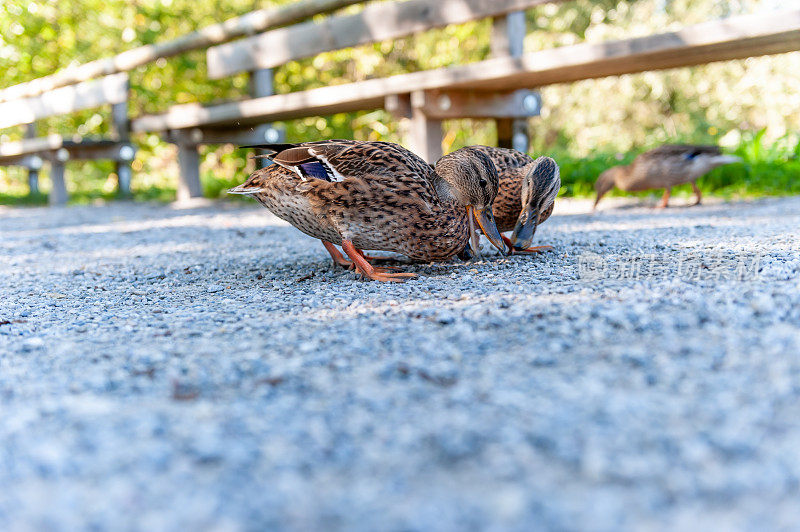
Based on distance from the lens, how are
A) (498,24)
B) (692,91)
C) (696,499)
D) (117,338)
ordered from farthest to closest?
(692,91), (498,24), (117,338), (696,499)

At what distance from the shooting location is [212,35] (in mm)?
8453

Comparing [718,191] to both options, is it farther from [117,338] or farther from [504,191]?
[117,338]

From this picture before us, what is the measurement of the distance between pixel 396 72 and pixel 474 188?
11.1 meters

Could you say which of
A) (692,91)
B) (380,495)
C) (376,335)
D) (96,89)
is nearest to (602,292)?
(376,335)

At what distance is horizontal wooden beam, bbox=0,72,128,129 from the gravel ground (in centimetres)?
783

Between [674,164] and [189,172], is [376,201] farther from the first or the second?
[189,172]

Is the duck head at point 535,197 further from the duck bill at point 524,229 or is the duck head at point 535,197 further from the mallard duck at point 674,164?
the mallard duck at point 674,164

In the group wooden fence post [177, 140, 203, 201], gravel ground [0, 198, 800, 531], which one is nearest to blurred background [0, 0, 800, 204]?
wooden fence post [177, 140, 203, 201]

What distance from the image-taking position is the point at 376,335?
2012 millimetres

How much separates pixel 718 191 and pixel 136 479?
6.84m

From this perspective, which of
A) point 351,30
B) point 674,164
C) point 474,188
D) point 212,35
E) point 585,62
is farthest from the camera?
point 212,35

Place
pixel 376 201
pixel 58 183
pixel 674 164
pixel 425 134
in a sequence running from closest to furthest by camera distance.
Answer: pixel 376 201
pixel 674 164
pixel 425 134
pixel 58 183

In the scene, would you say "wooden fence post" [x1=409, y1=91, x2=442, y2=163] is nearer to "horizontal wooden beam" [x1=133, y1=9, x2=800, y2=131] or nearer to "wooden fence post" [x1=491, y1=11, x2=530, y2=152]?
"horizontal wooden beam" [x1=133, y1=9, x2=800, y2=131]

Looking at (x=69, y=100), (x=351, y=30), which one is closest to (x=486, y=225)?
(x=351, y=30)
